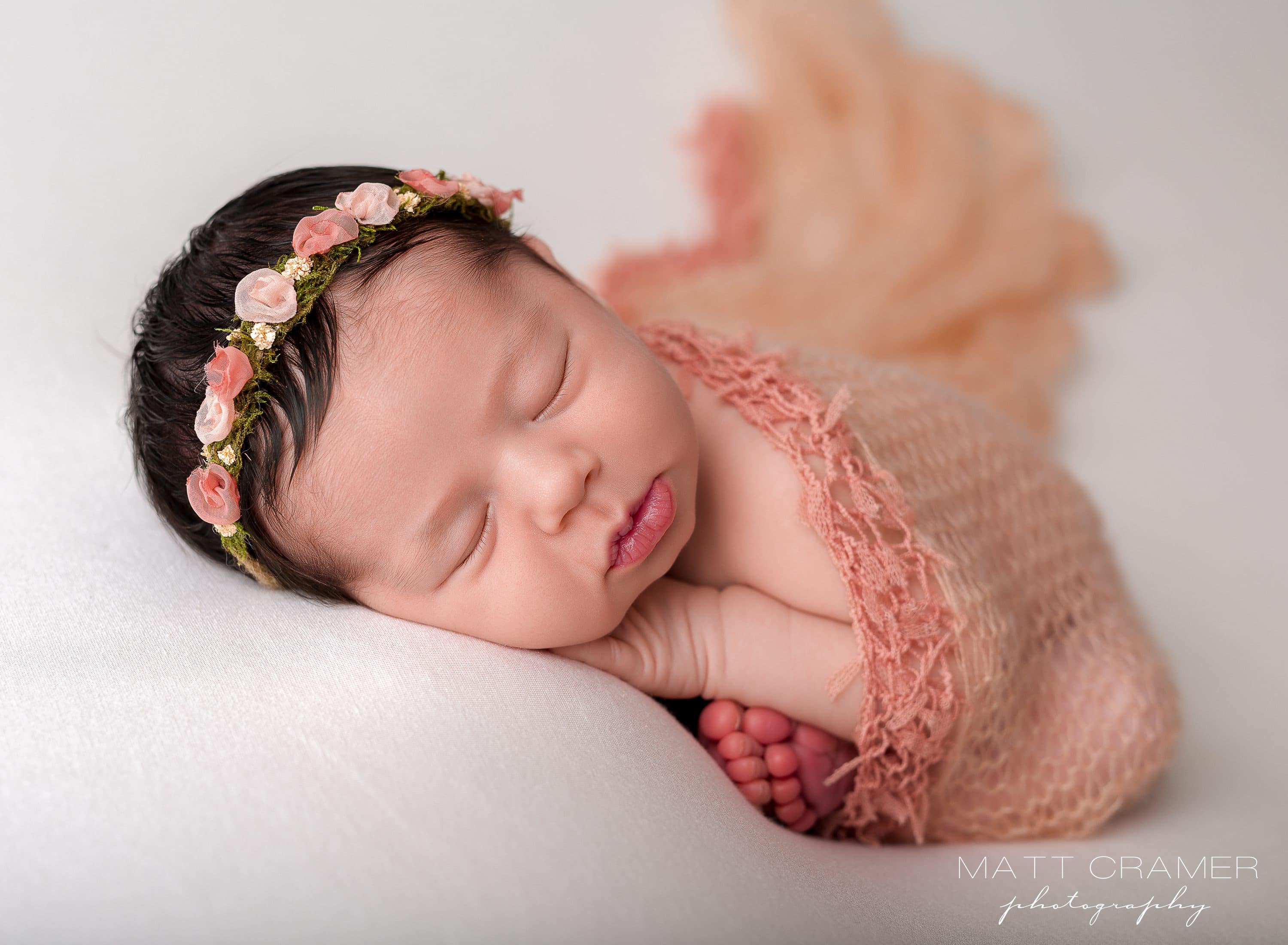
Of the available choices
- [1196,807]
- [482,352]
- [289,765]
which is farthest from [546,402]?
[1196,807]

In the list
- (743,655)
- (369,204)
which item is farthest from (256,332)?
(743,655)

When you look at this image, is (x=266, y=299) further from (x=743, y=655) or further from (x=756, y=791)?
(x=756, y=791)

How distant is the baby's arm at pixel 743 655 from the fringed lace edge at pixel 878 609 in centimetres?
3

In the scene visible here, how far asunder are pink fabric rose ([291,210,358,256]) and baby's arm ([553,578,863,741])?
0.58 m

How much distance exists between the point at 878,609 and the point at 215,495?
2.64ft

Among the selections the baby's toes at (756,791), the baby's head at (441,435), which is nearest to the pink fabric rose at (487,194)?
the baby's head at (441,435)

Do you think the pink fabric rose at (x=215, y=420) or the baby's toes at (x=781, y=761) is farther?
the baby's toes at (x=781, y=761)

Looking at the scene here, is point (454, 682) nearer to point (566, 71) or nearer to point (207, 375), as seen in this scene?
point (207, 375)

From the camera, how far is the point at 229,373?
1.10 metres

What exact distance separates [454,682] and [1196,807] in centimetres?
111

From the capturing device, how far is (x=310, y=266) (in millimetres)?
1143

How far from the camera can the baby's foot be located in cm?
132

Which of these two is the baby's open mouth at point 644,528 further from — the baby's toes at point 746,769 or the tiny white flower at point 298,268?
the tiny white flower at point 298,268

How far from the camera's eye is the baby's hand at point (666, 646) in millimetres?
1269
